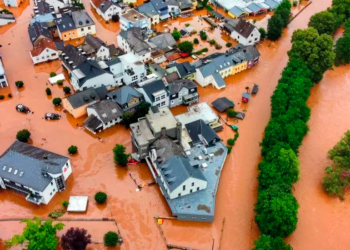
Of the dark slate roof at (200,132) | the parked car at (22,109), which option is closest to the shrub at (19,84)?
the parked car at (22,109)

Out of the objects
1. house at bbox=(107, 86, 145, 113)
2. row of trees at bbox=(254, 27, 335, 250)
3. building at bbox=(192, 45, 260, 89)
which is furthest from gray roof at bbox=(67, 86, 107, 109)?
row of trees at bbox=(254, 27, 335, 250)

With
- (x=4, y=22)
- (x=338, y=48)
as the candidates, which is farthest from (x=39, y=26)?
(x=338, y=48)

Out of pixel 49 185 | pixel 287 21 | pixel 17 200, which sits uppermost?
pixel 287 21

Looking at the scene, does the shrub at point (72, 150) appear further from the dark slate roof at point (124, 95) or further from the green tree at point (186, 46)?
the green tree at point (186, 46)

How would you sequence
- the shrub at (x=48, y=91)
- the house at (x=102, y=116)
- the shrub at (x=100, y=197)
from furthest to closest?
the shrub at (x=48, y=91)
the house at (x=102, y=116)
the shrub at (x=100, y=197)

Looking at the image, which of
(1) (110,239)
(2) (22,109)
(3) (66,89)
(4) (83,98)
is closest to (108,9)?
(3) (66,89)

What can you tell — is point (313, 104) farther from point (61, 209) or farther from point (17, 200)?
point (17, 200)

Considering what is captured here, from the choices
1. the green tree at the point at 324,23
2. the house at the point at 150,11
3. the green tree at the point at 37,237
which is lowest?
the green tree at the point at 37,237
